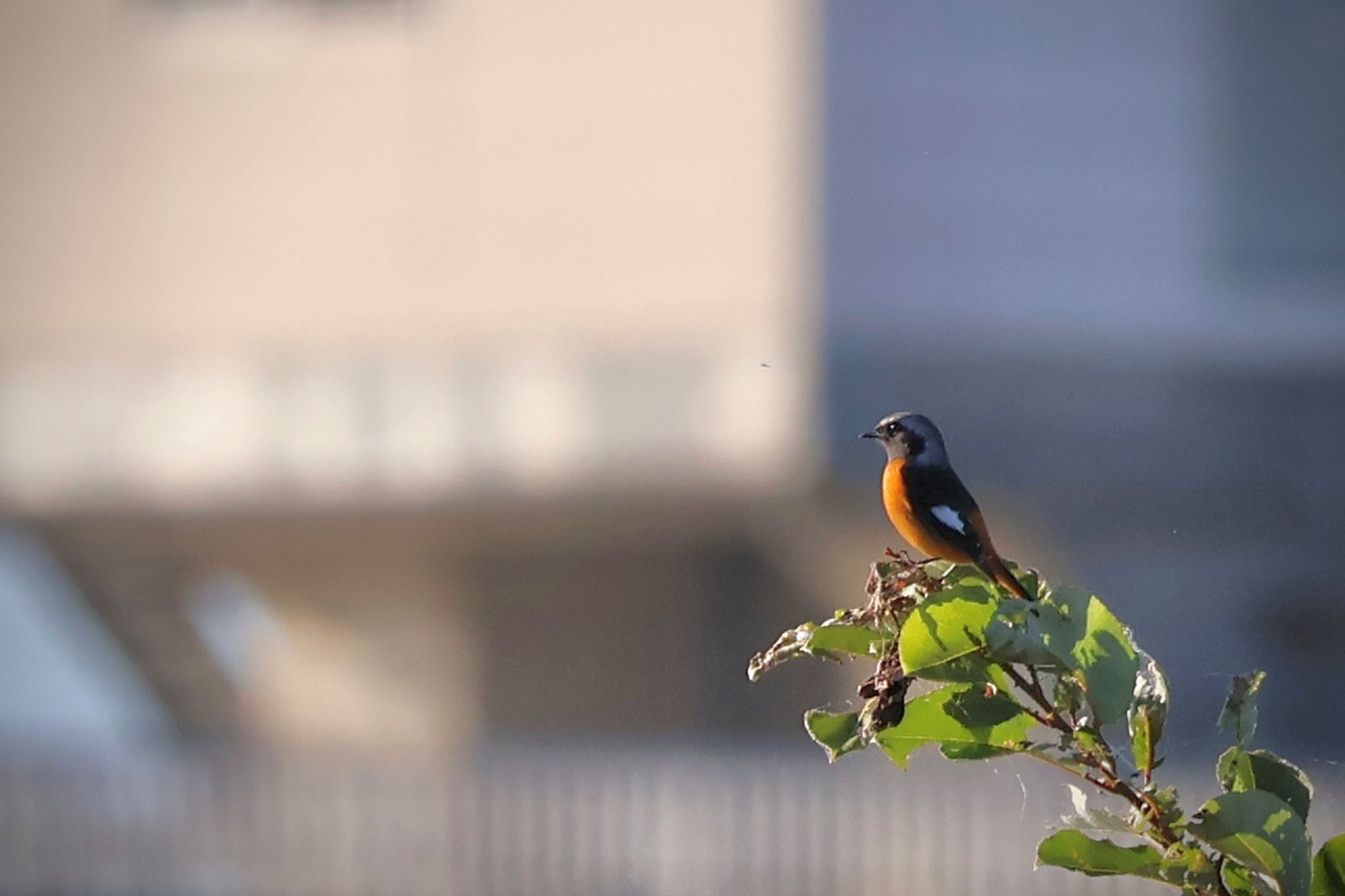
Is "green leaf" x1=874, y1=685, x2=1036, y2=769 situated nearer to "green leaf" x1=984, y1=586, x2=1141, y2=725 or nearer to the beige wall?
"green leaf" x1=984, y1=586, x2=1141, y2=725

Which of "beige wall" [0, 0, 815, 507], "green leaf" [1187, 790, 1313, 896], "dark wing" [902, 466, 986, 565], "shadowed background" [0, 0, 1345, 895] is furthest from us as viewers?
"beige wall" [0, 0, 815, 507]

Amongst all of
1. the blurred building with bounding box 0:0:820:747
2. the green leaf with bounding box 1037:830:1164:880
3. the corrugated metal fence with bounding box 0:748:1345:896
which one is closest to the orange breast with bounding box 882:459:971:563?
the green leaf with bounding box 1037:830:1164:880

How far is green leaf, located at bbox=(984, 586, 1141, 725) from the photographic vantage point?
70cm

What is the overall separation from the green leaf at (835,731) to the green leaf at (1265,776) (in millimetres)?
148

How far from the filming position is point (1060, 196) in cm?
756

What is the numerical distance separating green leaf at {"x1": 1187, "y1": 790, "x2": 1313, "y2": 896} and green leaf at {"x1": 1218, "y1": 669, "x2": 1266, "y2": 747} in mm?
55

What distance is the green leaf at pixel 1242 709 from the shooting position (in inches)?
29.7

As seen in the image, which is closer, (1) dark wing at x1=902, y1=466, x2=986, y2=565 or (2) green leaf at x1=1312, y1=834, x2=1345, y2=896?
(2) green leaf at x1=1312, y1=834, x2=1345, y2=896

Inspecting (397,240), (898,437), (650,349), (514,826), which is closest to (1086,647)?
(898,437)

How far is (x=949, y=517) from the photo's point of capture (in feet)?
3.12

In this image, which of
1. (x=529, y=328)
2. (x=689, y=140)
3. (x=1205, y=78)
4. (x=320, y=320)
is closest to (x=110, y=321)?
(x=320, y=320)

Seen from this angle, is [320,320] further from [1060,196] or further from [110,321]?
[1060,196]

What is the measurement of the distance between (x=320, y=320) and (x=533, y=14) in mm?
1688

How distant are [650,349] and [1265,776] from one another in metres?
7.17
